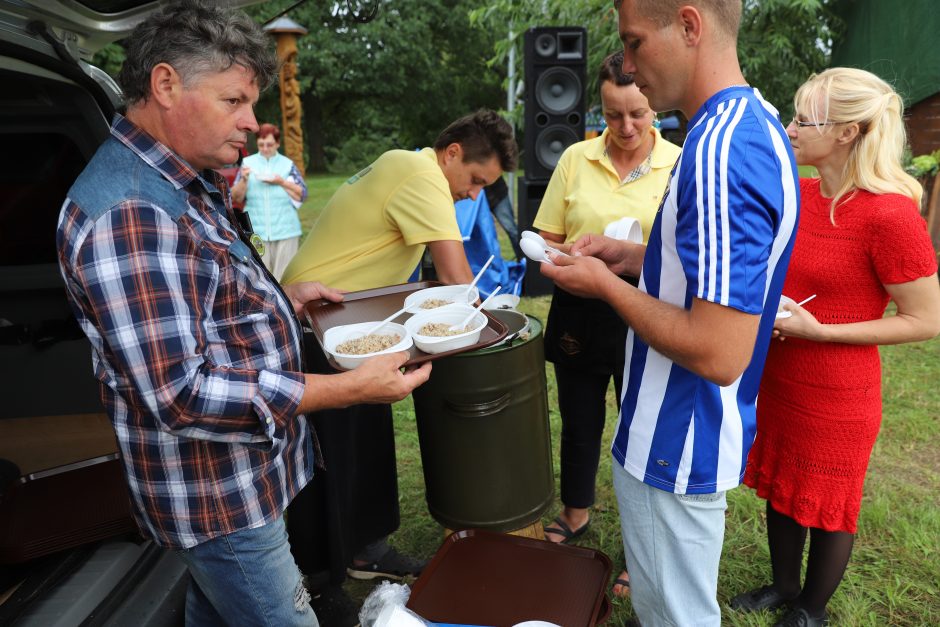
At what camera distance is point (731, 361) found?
1064mm

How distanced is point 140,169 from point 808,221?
165cm

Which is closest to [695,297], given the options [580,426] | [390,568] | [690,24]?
[690,24]

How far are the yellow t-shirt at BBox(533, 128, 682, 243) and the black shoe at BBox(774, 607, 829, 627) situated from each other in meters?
1.31

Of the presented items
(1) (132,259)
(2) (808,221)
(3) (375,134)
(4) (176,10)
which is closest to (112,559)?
(1) (132,259)

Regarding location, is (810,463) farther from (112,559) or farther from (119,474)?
(119,474)

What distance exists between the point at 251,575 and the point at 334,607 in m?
0.90

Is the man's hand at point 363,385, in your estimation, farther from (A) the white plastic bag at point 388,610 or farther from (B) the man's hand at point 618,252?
(B) the man's hand at point 618,252

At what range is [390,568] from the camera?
7.79 feet

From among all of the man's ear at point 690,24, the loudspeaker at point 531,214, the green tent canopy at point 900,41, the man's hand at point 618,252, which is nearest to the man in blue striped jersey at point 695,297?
the man's ear at point 690,24

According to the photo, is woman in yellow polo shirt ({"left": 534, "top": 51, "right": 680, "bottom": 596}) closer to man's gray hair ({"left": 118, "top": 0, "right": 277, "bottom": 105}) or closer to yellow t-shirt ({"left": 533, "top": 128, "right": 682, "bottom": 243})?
yellow t-shirt ({"left": 533, "top": 128, "right": 682, "bottom": 243})

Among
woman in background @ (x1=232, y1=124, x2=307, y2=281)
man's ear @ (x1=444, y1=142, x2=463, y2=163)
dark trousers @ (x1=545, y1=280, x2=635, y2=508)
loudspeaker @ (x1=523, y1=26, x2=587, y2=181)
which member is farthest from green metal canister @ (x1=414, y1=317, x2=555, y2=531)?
woman in background @ (x1=232, y1=124, x2=307, y2=281)

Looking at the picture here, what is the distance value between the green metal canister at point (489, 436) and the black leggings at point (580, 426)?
0.38 ft

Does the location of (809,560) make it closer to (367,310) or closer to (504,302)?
(504,302)

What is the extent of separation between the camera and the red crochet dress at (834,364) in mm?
1611
